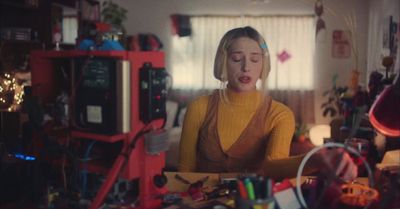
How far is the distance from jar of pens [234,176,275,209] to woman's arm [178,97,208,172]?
62 cm

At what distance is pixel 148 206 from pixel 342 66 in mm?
2044

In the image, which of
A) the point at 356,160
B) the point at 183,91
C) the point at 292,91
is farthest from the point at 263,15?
the point at 356,160

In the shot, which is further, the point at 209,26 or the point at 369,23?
the point at 209,26

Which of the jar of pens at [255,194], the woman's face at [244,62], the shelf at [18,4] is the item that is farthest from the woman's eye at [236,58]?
the shelf at [18,4]

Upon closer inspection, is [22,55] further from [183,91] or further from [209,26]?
[209,26]

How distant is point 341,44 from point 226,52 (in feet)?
3.63

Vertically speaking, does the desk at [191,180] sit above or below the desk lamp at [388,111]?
below

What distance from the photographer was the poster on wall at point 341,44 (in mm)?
1898

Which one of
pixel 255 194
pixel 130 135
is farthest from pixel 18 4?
pixel 255 194

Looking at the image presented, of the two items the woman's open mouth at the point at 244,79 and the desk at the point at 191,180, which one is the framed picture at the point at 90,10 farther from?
the desk at the point at 191,180

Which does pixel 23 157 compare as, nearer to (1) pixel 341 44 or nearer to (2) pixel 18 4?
(1) pixel 341 44

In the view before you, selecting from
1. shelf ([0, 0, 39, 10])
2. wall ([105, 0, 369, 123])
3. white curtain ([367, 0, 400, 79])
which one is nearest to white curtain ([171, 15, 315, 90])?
wall ([105, 0, 369, 123])

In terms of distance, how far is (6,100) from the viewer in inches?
57.1

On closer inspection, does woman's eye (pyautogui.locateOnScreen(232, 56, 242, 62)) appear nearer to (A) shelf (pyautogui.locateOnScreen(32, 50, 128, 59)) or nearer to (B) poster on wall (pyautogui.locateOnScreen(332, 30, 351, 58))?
(A) shelf (pyautogui.locateOnScreen(32, 50, 128, 59))
